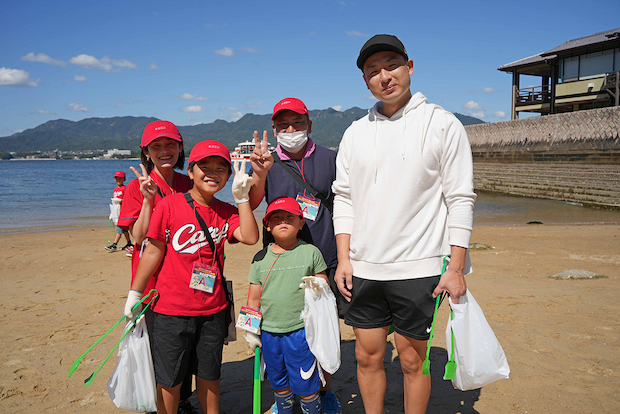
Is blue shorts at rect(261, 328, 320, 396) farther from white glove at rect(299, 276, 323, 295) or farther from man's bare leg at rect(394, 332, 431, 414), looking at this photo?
man's bare leg at rect(394, 332, 431, 414)

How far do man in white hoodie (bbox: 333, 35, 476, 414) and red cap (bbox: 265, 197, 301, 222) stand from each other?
1.46 ft

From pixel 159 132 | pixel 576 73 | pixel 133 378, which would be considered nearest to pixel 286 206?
pixel 159 132

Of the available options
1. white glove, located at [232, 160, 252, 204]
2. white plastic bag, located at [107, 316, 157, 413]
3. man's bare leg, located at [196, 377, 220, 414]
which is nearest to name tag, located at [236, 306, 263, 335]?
man's bare leg, located at [196, 377, 220, 414]

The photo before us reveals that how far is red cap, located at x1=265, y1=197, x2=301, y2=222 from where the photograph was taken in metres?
2.47

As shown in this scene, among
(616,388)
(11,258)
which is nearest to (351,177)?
(616,388)

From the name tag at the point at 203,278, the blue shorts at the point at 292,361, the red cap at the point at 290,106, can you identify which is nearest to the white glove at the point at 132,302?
the name tag at the point at 203,278

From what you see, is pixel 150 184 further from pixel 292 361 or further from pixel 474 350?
pixel 474 350

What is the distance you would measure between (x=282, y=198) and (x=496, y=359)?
5.18 feet

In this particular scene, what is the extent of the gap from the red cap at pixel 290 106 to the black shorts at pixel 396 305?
4.11ft

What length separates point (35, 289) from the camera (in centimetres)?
589

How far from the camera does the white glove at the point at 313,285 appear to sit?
238cm

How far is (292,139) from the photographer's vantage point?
8.91 feet

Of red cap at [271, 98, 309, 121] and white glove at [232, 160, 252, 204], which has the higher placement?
red cap at [271, 98, 309, 121]

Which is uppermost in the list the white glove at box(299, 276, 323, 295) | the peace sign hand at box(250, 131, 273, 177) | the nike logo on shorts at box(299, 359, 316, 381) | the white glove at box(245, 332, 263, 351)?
the peace sign hand at box(250, 131, 273, 177)
